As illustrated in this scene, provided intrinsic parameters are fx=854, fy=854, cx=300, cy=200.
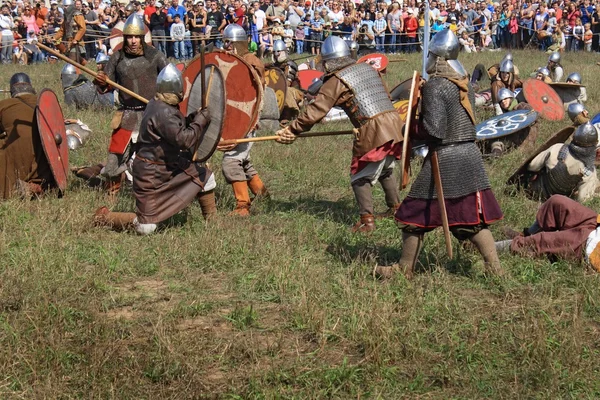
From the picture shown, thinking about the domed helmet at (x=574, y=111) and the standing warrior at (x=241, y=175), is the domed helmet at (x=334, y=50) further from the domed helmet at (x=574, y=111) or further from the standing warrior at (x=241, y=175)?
the domed helmet at (x=574, y=111)

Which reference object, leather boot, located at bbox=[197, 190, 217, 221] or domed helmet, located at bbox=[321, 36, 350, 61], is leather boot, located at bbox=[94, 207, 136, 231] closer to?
leather boot, located at bbox=[197, 190, 217, 221]

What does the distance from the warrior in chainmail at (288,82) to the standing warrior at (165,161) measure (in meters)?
5.61

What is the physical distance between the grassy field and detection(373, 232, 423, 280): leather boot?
8cm

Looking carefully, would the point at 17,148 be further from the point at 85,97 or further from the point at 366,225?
the point at 85,97

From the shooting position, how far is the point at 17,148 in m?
6.90

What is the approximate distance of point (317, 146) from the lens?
962 cm

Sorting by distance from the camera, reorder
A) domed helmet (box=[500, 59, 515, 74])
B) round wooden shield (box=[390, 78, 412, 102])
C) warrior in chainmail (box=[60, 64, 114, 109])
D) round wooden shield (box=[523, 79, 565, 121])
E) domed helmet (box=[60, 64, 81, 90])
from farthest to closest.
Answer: domed helmet (box=[60, 64, 81, 90])
warrior in chainmail (box=[60, 64, 114, 109])
domed helmet (box=[500, 59, 515, 74])
round wooden shield (box=[523, 79, 565, 121])
round wooden shield (box=[390, 78, 412, 102])

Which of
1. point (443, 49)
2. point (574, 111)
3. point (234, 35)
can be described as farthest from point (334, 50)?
point (574, 111)

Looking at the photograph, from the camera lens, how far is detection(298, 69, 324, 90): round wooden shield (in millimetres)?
13164

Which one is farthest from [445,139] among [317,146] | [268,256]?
[317,146]

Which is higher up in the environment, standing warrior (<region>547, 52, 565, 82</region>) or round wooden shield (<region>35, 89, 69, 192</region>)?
round wooden shield (<region>35, 89, 69, 192</region>)

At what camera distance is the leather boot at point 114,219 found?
20.0 feet

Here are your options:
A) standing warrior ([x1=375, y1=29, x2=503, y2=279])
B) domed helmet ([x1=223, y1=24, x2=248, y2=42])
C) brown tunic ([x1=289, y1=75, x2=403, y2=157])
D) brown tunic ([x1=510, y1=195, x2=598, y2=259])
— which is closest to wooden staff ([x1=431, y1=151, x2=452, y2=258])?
standing warrior ([x1=375, y1=29, x2=503, y2=279])

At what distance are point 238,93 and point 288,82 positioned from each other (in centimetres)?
569
